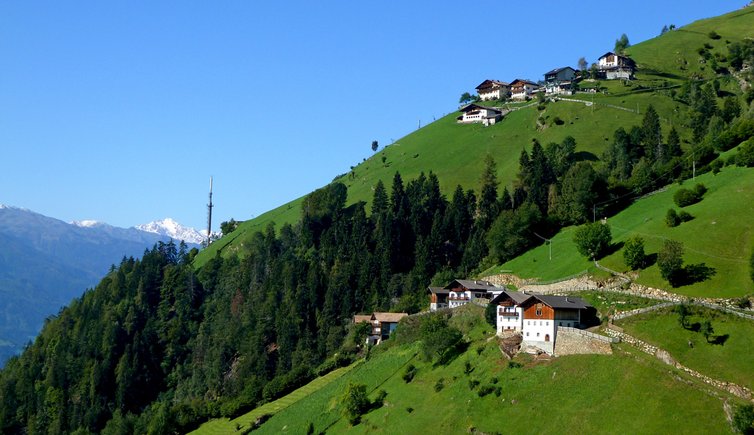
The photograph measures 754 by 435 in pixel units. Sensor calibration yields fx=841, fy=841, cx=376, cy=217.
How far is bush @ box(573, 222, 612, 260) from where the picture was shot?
105 meters

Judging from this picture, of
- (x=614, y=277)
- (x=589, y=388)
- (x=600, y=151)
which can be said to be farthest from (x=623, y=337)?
(x=600, y=151)

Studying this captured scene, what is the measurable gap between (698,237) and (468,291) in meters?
34.0

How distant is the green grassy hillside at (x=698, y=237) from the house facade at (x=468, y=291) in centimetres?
529

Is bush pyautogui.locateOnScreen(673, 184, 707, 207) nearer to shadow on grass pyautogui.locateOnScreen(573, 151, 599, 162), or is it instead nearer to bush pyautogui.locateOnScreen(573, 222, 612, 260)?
bush pyautogui.locateOnScreen(573, 222, 612, 260)

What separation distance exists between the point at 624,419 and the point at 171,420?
86.1 meters

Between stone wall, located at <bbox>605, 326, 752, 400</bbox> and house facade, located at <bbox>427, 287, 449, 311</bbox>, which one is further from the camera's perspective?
house facade, located at <bbox>427, 287, 449, 311</bbox>

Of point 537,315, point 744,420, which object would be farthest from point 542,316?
point 744,420

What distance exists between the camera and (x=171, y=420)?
135500 mm

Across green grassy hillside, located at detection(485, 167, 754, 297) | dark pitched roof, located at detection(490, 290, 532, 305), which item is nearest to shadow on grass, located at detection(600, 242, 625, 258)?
green grassy hillside, located at detection(485, 167, 754, 297)

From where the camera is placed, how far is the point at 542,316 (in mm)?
87375

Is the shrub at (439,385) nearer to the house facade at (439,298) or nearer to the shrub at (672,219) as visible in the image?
the house facade at (439,298)

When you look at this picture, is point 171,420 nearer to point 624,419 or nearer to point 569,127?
point 624,419

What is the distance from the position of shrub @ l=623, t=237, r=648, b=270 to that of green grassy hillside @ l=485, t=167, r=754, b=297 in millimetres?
1495

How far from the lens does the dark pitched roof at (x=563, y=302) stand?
86500 millimetres
